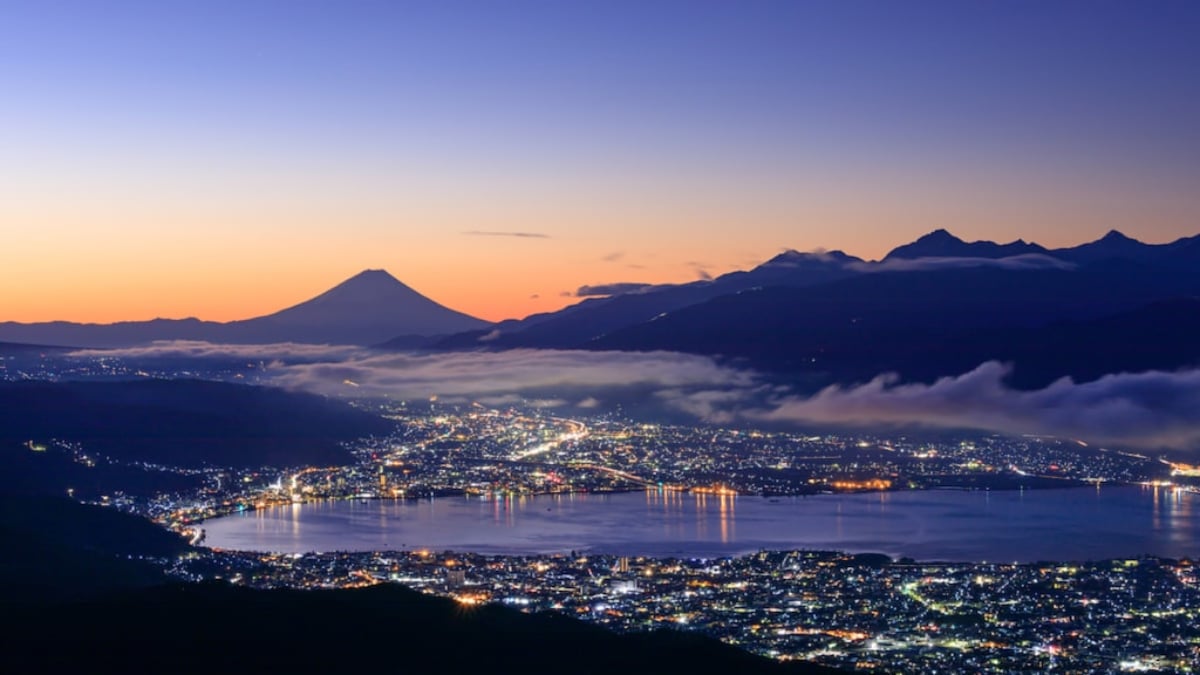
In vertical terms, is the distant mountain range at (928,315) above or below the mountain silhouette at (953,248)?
below

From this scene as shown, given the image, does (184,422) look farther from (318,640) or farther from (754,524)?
(318,640)

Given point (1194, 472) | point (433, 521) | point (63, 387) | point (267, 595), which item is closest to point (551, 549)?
point (433, 521)

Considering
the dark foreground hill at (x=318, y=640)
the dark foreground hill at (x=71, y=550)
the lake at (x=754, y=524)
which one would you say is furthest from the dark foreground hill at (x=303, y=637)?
the lake at (x=754, y=524)

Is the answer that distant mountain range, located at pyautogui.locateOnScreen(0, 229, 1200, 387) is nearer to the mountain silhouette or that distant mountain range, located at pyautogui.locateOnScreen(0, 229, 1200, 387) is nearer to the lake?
the mountain silhouette

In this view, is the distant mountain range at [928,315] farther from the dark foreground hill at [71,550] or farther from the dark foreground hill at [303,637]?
the dark foreground hill at [303,637]

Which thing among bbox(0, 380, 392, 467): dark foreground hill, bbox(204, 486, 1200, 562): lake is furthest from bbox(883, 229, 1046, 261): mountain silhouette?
bbox(204, 486, 1200, 562): lake

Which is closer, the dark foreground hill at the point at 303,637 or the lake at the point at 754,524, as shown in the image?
the dark foreground hill at the point at 303,637

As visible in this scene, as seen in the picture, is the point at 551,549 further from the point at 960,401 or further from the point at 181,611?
the point at 960,401
